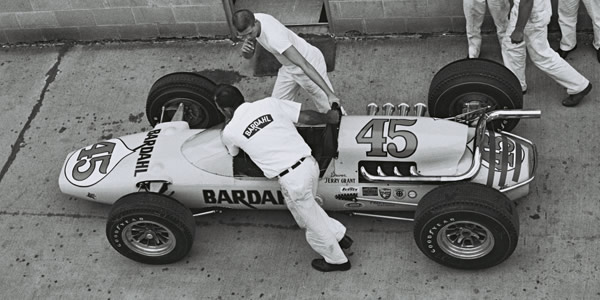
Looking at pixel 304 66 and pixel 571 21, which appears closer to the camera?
pixel 304 66

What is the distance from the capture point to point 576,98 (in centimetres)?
732

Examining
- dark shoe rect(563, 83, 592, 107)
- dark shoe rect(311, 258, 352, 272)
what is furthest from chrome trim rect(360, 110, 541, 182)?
dark shoe rect(563, 83, 592, 107)

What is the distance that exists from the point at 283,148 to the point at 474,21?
2913 mm

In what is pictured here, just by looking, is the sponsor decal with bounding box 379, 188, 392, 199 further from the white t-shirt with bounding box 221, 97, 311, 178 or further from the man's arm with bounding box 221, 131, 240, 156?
the man's arm with bounding box 221, 131, 240, 156

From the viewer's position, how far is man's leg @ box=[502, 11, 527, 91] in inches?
280

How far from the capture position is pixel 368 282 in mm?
6180

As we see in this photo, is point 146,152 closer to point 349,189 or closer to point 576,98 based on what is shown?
point 349,189

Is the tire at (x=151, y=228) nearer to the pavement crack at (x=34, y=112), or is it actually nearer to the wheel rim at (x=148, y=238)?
the wheel rim at (x=148, y=238)

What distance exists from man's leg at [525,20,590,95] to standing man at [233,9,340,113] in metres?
1.88

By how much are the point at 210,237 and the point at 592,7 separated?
4.20m

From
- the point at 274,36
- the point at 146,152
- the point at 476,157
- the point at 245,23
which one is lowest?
the point at 146,152

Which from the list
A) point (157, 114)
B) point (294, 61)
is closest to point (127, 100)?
point (157, 114)

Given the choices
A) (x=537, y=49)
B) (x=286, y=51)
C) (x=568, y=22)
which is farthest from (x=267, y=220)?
(x=568, y=22)

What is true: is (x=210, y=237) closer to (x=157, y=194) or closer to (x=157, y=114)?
Result: (x=157, y=194)
